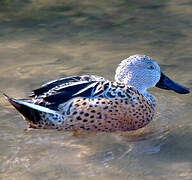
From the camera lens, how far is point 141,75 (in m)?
6.61

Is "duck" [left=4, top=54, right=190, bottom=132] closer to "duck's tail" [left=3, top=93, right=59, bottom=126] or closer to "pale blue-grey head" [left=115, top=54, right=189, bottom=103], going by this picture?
"duck's tail" [left=3, top=93, right=59, bottom=126]

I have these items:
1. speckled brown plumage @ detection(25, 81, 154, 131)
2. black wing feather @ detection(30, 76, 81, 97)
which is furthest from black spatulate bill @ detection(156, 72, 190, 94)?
black wing feather @ detection(30, 76, 81, 97)

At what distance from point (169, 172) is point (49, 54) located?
3493mm

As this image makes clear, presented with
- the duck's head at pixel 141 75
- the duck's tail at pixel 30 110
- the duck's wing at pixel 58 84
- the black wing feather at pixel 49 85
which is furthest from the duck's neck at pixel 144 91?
the duck's tail at pixel 30 110

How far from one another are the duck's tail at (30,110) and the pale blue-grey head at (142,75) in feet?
3.64

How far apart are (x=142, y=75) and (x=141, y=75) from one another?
0.5 inches

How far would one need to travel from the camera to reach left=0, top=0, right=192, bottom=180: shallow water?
5281 mm

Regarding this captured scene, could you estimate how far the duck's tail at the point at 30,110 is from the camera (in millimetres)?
5844

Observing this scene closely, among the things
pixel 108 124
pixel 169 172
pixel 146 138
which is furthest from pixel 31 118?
pixel 169 172

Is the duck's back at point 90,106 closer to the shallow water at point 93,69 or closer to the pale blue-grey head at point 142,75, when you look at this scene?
the shallow water at point 93,69

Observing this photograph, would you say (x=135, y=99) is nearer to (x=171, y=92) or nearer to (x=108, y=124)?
(x=108, y=124)

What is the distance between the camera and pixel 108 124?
5973 mm

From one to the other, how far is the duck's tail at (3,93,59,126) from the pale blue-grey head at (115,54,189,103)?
111 cm

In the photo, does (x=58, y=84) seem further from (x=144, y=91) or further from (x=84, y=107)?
(x=144, y=91)
